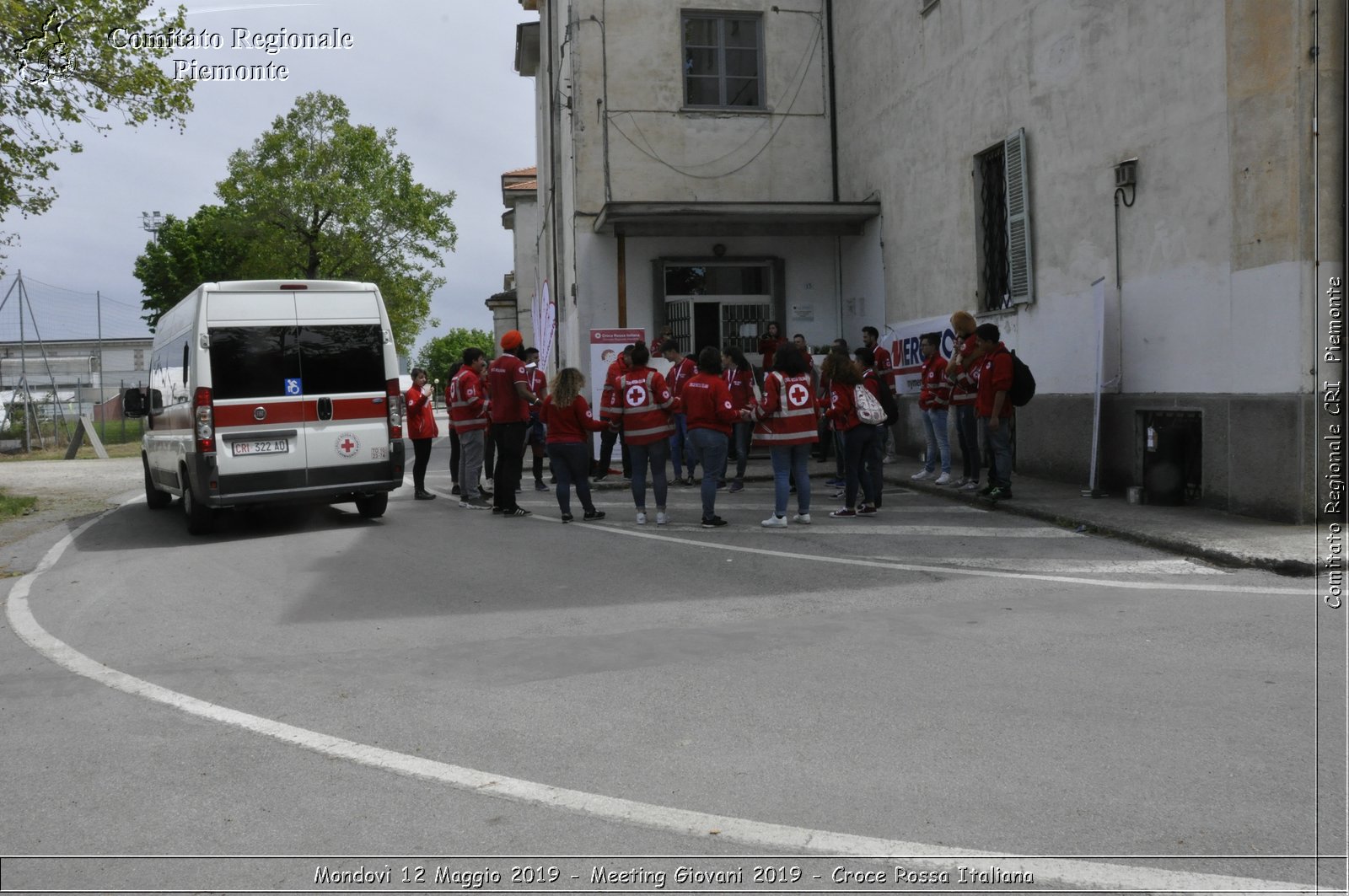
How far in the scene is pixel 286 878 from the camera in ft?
11.7

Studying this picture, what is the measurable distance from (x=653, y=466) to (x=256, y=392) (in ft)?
13.7

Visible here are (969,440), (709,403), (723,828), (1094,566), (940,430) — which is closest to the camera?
(723,828)

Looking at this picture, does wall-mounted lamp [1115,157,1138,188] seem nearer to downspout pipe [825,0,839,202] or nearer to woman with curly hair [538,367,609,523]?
woman with curly hair [538,367,609,523]

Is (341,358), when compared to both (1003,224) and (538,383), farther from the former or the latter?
(1003,224)

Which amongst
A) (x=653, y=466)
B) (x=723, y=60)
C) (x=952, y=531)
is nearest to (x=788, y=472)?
(x=653, y=466)

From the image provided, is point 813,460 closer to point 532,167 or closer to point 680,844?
point 680,844

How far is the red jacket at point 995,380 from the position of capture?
38.2ft

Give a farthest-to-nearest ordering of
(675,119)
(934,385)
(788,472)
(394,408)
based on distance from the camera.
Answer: (675,119)
(934,385)
(394,408)
(788,472)

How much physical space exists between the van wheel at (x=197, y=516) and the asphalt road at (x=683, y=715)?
2689 millimetres

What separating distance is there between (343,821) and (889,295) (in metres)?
15.9

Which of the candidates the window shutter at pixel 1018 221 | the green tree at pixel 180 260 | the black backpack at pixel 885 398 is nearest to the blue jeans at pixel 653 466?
the black backpack at pixel 885 398

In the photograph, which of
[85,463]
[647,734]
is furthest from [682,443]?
[85,463]

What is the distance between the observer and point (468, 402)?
1380 centimetres

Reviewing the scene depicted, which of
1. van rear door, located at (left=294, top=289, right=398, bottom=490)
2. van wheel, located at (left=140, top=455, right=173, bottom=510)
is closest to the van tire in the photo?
van rear door, located at (left=294, top=289, right=398, bottom=490)
